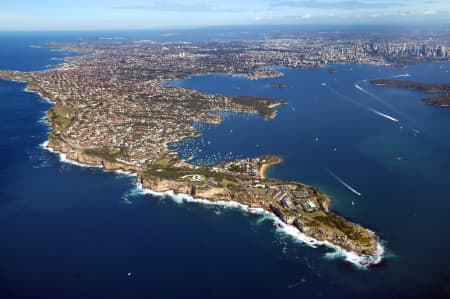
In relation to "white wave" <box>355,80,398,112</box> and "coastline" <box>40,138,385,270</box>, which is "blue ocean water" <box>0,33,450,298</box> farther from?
"white wave" <box>355,80,398,112</box>

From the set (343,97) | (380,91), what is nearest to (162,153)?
(343,97)

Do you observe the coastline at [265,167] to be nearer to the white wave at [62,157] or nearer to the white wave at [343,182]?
the white wave at [343,182]

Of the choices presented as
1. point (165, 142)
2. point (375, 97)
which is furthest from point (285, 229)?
point (375, 97)

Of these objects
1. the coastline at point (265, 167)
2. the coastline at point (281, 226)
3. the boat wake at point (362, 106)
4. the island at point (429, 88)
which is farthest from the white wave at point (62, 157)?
the island at point (429, 88)

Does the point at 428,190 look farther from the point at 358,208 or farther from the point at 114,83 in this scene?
the point at 114,83

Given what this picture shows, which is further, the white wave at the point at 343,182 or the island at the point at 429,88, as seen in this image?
the island at the point at 429,88
